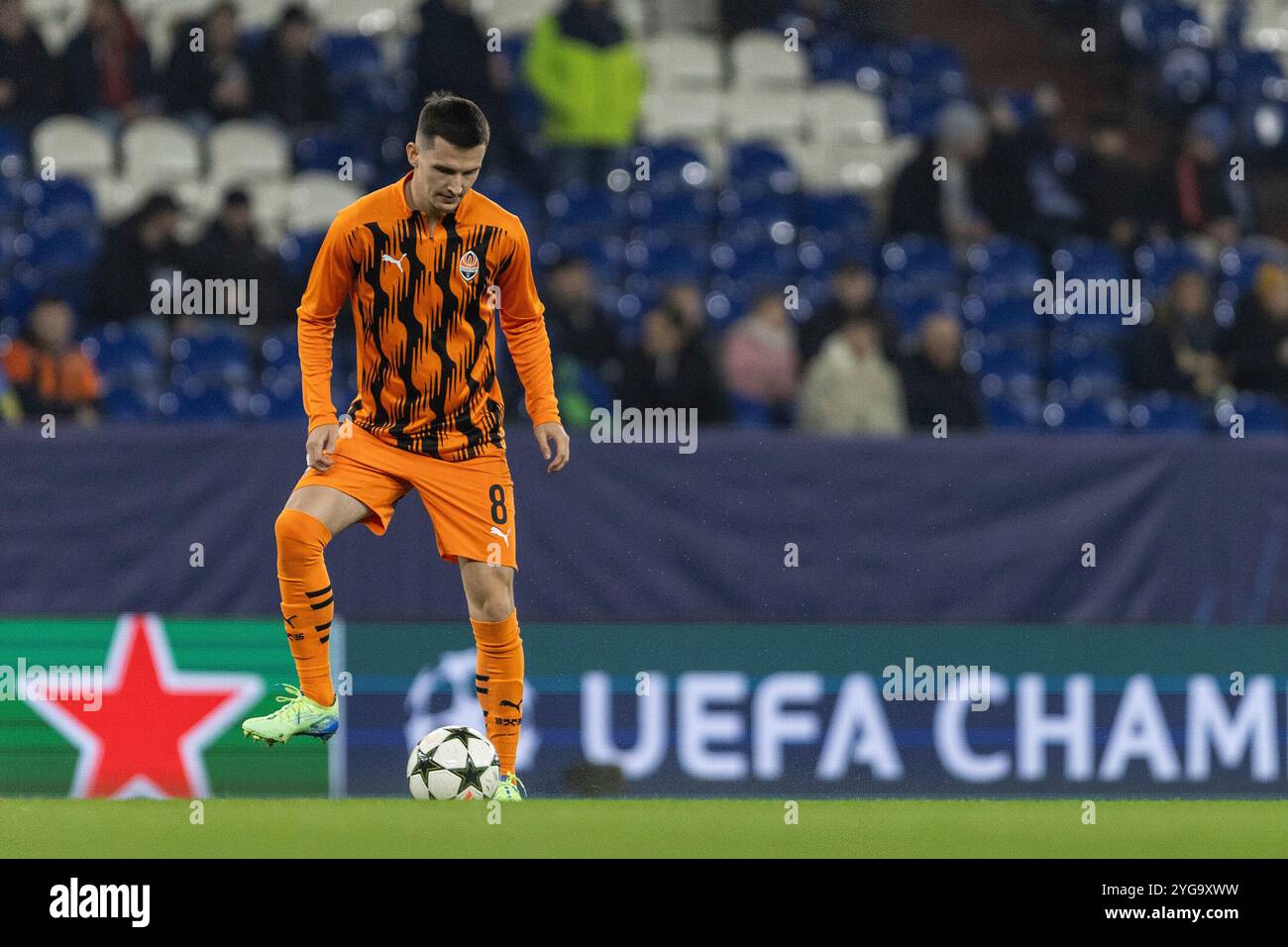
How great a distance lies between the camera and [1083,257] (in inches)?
460

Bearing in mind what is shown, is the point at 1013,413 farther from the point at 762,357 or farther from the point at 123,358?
the point at 123,358

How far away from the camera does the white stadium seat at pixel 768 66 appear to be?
512 inches

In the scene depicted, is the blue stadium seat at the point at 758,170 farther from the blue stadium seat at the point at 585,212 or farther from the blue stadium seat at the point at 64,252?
the blue stadium seat at the point at 64,252

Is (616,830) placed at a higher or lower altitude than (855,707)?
lower

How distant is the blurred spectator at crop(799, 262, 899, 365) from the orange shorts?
13.7ft

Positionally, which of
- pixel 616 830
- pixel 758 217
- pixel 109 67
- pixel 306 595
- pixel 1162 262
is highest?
pixel 109 67


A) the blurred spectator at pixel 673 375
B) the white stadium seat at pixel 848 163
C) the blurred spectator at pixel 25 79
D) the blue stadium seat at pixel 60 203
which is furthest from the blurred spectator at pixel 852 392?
the blurred spectator at pixel 25 79

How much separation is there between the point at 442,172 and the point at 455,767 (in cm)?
190

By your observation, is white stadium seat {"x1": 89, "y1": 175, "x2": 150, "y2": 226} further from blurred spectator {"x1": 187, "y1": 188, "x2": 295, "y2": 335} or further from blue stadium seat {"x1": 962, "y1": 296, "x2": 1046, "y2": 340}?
blue stadium seat {"x1": 962, "y1": 296, "x2": 1046, "y2": 340}

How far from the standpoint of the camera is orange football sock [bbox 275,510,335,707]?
19.6 feet

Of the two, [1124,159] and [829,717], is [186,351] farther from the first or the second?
[1124,159]

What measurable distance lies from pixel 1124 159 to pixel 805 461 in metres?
4.73

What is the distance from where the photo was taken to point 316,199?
38.4 ft

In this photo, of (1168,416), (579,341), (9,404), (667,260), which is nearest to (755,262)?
(667,260)
